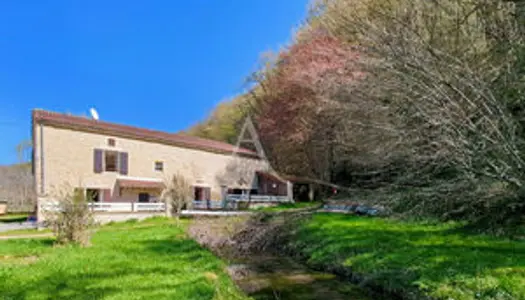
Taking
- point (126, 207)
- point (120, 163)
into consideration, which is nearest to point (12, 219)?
point (120, 163)

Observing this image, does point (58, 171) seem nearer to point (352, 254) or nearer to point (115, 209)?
point (115, 209)

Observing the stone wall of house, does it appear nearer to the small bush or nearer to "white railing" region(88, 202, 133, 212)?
"white railing" region(88, 202, 133, 212)

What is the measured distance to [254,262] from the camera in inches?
392

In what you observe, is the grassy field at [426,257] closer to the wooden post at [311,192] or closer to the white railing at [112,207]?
the white railing at [112,207]

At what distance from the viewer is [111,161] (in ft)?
73.2

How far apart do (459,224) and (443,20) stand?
7753mm

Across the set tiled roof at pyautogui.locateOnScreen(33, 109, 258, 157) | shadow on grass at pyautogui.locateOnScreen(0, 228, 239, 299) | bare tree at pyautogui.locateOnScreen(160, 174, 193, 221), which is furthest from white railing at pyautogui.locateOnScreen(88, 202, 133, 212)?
shadow on grass at pyautogui.locateOnScreen(0, 228, 239, 299)

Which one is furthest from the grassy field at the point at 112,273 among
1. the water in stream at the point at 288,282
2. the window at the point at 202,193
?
the window at the point at 202,193

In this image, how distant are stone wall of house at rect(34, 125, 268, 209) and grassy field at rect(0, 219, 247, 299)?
21.3 feet

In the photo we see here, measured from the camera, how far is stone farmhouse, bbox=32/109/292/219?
1897 cm

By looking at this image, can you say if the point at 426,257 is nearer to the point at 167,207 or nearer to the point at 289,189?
the point at 167,207

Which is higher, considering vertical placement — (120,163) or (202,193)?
(120,163)

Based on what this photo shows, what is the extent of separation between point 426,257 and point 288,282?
3086 millimetres

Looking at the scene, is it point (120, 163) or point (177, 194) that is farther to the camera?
point (120, 163)
